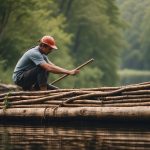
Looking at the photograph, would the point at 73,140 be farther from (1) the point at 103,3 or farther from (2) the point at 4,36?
(1) the point at 103,3

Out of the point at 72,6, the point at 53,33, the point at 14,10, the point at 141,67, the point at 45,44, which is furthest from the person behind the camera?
the point at 141,67

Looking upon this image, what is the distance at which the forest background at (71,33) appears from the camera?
3712cm

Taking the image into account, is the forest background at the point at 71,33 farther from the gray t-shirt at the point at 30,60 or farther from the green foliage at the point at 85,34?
the gray t-shirt at the point at 30,60

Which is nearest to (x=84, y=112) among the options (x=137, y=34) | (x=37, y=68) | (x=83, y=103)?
(x=83, y=103)

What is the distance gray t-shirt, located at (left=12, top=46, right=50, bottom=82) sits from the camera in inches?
405

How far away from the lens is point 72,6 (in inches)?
2040

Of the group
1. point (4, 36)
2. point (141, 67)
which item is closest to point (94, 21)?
point (4, 36)

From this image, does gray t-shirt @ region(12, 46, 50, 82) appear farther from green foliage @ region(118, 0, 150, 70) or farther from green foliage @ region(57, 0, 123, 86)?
green foliage @ region(118, 0, 150, 70)

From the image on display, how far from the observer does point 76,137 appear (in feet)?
27.7

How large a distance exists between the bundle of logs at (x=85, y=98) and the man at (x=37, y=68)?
91cm

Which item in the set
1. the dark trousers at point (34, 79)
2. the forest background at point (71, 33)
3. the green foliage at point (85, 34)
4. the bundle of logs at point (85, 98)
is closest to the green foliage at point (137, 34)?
the forest background at point (71, 33)

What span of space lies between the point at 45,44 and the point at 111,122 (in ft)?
9.31

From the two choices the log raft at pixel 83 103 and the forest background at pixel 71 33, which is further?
the forest background at pixel 71 33

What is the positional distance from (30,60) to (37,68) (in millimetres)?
207
